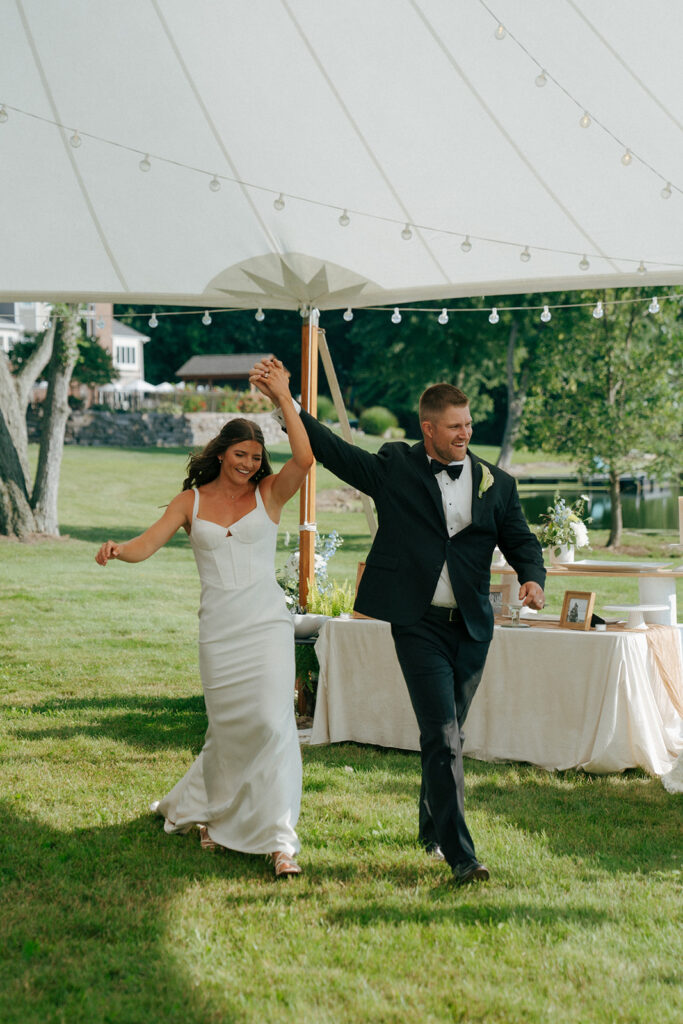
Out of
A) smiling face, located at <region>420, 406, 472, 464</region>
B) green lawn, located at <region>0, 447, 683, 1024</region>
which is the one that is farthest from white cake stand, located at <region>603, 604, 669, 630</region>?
Answer: smiling face, located at <region>420, 406, 472, 464</region>

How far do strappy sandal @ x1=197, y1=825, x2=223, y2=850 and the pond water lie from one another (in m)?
16.6

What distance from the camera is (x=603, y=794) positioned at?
17.5ft

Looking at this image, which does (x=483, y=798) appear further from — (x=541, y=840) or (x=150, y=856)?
(x=150, y=856)

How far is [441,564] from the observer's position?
4082 millimetres

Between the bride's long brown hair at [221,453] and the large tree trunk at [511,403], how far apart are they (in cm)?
2201

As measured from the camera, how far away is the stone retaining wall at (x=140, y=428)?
33.0 m

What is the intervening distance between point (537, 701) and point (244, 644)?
217cm

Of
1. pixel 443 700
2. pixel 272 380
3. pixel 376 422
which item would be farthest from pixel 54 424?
pixel 376 422

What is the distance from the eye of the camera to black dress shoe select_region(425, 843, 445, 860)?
171 inches

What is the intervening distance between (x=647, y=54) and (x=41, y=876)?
4.57m

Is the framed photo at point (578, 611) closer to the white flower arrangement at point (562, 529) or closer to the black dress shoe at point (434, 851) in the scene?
the white flower arrangement at point (562, 529)

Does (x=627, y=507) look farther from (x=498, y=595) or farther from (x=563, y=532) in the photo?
(x=498, y=595)

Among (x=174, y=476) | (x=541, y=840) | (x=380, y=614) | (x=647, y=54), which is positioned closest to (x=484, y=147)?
(x=647, y=54)

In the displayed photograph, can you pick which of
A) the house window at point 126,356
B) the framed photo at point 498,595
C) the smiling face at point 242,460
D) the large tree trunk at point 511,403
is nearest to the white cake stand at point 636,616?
the framed photo at point 498,595
